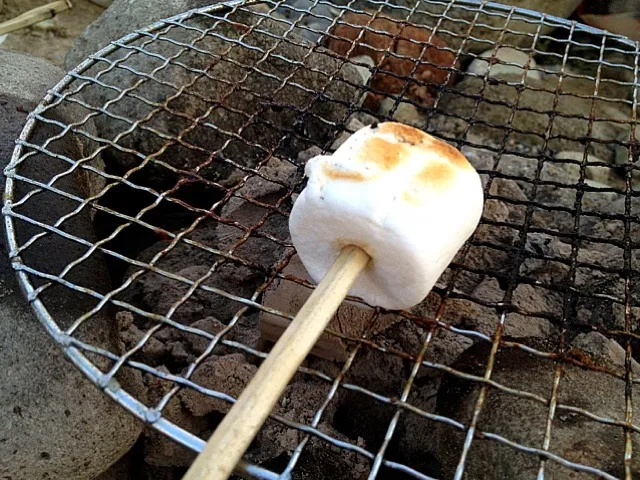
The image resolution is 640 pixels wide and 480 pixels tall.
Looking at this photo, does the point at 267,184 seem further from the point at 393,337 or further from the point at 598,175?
the point at 598,175

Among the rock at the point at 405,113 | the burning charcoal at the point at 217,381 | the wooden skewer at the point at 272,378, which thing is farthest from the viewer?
the rock at the point at 405,113

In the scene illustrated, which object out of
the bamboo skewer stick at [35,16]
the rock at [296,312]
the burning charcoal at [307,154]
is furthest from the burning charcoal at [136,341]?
the bamboo skewer stick at [35,16]

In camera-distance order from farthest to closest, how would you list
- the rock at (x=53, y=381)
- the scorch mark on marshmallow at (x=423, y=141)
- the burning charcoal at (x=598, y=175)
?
1. the burning charcoal at (x=598, y=175)
2. the rock at (x=53, y=381)
3. the scorch mark on marshmallow at (x=423, y=141)

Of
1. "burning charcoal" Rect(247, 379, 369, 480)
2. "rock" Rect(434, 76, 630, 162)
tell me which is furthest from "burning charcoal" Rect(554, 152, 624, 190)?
"burning charcoal" Rect(247, 379, 369, 480)

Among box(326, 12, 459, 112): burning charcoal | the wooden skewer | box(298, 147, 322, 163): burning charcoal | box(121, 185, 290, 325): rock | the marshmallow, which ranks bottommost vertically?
box(326, 12, 459, 112): burning charcoal

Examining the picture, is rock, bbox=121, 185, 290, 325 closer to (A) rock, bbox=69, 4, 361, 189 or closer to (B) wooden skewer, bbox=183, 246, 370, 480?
(A) rock, bbox=69, 4, 361, 189

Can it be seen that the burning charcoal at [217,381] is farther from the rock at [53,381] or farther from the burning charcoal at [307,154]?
the burning charcoal at [307,154]
